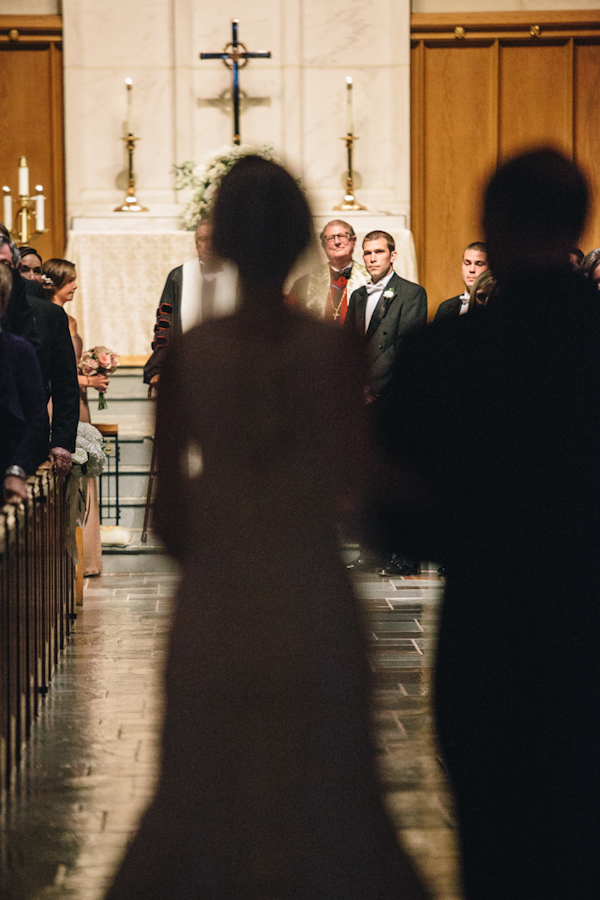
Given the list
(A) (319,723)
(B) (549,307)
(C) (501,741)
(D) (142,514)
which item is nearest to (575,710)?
(C) (501,741)

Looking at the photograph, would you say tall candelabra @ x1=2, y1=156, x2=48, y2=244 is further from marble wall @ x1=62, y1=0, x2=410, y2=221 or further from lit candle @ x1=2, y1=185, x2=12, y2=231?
marble wall @ x1=62, y1=0, x2=410, y2=221

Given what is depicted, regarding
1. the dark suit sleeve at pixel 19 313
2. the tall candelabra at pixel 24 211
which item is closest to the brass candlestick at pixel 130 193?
the tall candelabra at pixel 24 211

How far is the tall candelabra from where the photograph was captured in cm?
973

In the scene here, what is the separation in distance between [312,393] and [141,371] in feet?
26.9

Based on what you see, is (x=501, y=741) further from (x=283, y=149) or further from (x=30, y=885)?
(x=283, y=149)

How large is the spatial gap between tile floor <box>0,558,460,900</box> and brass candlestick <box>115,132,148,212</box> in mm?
5610

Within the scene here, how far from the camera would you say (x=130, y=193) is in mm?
11664

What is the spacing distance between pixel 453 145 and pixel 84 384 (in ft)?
21.0

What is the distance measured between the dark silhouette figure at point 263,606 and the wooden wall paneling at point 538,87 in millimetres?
10733

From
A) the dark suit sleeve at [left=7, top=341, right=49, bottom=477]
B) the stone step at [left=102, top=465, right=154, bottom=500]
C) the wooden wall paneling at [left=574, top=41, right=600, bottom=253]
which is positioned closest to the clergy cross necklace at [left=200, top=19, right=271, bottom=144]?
the wooden wall paneling at [left=574, top=41, right=600, bottom=253]

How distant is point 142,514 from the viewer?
9273 mm

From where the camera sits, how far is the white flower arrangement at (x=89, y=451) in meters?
6.35

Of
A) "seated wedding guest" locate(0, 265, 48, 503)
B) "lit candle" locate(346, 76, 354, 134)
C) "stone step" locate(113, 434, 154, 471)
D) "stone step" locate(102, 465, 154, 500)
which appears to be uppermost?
"lit candle" locate(346, 76, 354, 134)

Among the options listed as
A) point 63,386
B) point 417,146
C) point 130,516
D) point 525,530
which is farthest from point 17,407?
point 417,146
